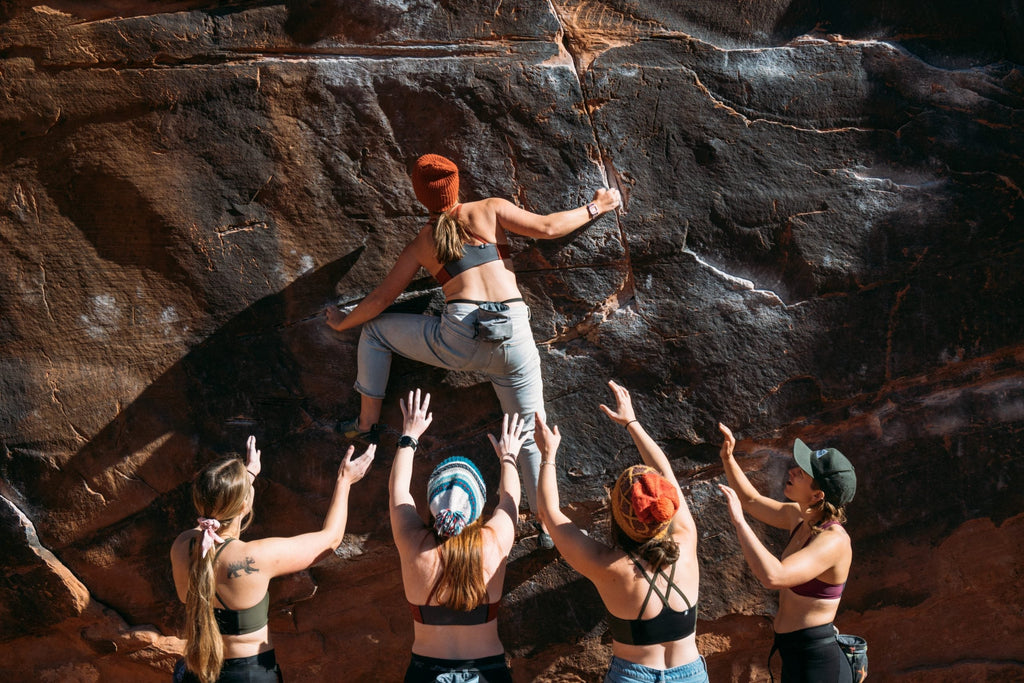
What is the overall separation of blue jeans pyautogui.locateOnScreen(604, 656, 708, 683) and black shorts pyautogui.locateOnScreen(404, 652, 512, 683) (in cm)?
45

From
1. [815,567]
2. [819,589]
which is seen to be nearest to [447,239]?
[815,567]

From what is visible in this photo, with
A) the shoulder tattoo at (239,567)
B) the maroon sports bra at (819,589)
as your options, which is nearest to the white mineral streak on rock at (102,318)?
the shoulder tattoo at (239,567)

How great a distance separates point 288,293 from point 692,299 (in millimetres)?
2020

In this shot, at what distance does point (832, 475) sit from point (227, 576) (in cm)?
250

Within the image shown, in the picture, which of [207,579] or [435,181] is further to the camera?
[435,181]

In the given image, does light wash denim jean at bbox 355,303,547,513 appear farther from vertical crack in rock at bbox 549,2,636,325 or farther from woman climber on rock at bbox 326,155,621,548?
vertical crack in rock at bbox 549,2,636,325

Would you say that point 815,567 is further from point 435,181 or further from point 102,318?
point 102,318

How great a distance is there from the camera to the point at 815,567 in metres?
3.26

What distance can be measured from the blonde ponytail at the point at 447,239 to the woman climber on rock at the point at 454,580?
99 cm

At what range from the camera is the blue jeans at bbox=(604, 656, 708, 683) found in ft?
9.90

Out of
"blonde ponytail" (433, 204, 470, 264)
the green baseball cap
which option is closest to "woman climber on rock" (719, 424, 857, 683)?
the green baseball cap

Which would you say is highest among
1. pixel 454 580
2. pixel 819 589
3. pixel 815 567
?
pixel 454 580

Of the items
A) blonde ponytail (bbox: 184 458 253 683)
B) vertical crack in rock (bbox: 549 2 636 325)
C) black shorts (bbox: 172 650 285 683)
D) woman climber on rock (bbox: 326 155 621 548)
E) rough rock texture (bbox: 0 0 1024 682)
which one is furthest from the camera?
vertical crack in rock (bbox: 549 2 636 325)

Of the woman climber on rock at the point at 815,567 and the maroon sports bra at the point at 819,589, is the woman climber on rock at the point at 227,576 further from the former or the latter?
the maroon sports bra at the point at 819,589
